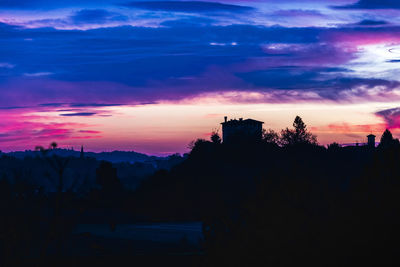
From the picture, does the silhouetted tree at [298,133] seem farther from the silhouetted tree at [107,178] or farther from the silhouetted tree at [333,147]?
the silhouetted tree at [107,178]

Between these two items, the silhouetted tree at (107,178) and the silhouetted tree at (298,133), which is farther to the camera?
the silhouetted tree at (298,133)

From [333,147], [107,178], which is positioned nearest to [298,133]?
[333,147]

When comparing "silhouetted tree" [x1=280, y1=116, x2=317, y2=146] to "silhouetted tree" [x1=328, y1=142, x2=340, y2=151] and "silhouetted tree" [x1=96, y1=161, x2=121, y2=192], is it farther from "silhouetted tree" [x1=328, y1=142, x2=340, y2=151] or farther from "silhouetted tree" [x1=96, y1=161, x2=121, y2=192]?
"silhouetted tree" [x1=96, y1=161, x2=121, y2=192]

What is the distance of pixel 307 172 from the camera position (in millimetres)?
16500

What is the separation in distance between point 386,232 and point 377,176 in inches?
71.5

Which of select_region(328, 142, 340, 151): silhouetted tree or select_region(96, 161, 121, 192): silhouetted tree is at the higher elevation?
select_region(328, 142, 340, 151): silhouetted tree

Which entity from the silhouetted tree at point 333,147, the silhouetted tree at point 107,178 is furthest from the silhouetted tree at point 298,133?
the silhouetted tree at point 107,178

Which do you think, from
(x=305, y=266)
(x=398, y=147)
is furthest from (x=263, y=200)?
(x=398, y=147)

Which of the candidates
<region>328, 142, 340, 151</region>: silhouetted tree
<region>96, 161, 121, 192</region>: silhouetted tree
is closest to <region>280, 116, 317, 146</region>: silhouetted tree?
<region>328, 142, 340, 151</region>: silhouetted tree

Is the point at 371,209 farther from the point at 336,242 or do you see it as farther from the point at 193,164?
the point at 193,164

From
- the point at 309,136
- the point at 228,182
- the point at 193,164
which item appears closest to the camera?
the point at 228,182

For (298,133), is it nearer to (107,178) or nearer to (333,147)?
(333,147)

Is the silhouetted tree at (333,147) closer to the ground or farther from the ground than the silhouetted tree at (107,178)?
farther from the ground

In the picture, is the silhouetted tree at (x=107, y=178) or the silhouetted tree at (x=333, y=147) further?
the silhouetted tree at (x=333, y=147)
